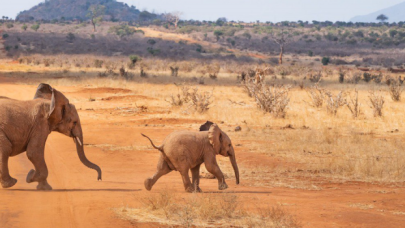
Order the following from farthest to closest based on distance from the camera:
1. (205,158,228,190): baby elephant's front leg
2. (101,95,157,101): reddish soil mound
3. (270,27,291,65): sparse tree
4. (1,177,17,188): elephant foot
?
(270,27,291,65): sparse tree, (101,95,157,101): reddish soil mound, (205,158,228,190): baby elephant's front leg, (1,177,17,188): elephant foot

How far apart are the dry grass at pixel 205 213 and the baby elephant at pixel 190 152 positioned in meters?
1.03

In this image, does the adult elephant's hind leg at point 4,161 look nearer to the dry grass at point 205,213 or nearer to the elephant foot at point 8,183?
the elephant foot at point 8,183

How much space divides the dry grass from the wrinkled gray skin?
180 cm

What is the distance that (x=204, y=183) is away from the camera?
1015 centimetres

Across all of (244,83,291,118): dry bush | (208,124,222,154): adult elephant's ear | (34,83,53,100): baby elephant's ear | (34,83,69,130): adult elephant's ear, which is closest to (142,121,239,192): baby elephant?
(208,124,222,154): adult elephant's ear

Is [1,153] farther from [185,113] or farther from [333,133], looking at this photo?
[185,113]

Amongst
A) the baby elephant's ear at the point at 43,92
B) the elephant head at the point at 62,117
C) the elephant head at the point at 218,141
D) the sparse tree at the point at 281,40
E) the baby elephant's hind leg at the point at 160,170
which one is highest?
the sparse tree at the point at 281,40

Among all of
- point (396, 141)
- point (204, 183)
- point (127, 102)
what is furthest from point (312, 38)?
point (204, 183)

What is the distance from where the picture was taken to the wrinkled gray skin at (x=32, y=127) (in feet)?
25.7

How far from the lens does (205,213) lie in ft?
22.7

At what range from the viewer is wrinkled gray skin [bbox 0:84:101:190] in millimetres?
7844

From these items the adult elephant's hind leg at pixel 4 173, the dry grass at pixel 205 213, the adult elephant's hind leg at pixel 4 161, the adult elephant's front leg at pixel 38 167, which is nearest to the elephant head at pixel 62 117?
the adult elephant's front leg at pixel 38 167

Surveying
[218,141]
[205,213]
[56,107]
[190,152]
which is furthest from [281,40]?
[205,213]

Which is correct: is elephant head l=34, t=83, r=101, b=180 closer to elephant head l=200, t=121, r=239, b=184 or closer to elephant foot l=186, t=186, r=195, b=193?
elephant foot l=186, t=186, r=195, b=193
